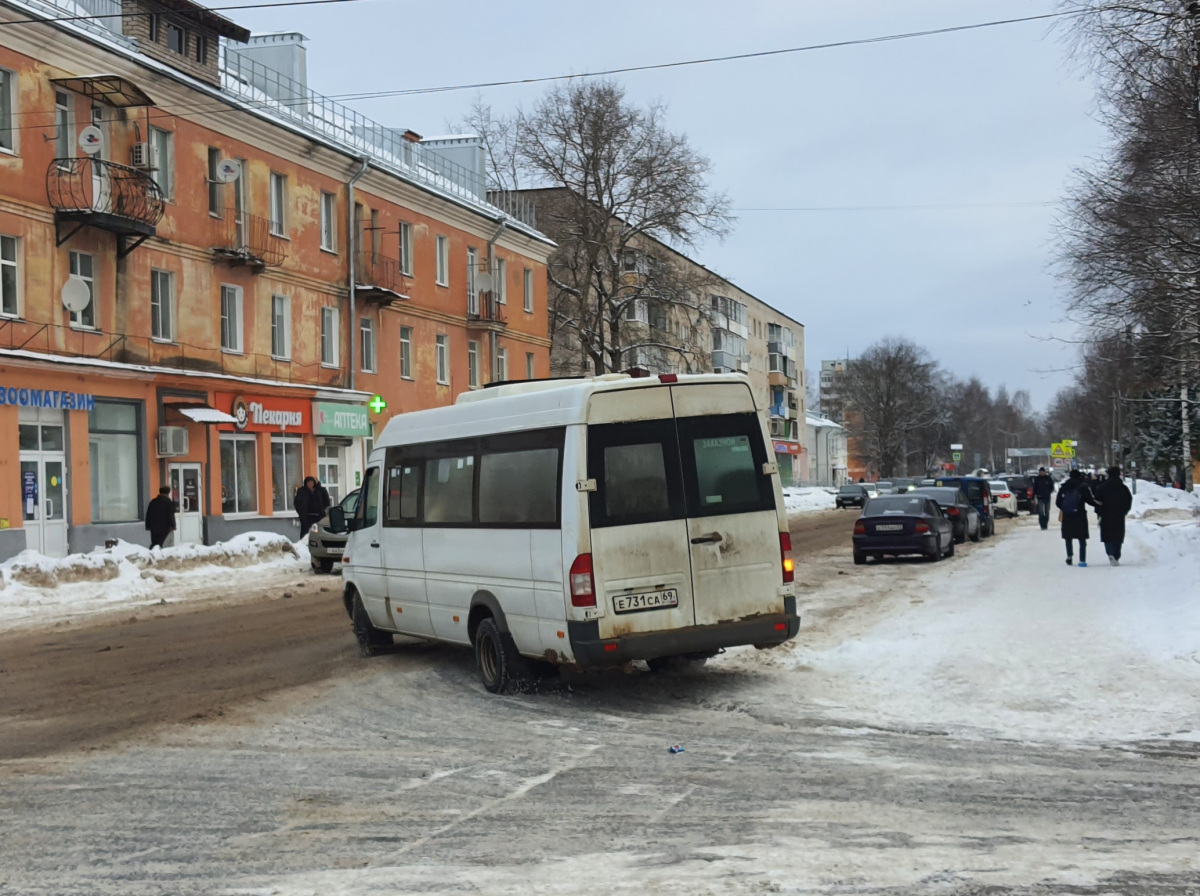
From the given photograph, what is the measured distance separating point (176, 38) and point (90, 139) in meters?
8.49

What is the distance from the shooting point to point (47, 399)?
2625 cm

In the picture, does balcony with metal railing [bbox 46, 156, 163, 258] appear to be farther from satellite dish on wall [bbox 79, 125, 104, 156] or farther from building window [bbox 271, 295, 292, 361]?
building window [bbox 271, 295, 292, 361]

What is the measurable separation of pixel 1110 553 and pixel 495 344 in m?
29.0

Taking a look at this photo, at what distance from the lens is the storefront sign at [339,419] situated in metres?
36.1

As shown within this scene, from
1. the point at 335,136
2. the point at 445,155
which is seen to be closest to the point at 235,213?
the point at 335,136

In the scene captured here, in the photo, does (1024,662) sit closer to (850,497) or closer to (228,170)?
(228,170)

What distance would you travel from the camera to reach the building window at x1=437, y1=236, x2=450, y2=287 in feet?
143

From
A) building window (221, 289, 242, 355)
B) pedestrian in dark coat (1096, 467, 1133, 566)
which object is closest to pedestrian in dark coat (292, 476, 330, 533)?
building window (221, 289, 242, 355)

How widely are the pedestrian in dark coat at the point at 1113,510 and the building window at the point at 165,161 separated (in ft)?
69.8

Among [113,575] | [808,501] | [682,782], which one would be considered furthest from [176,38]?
[808,501]

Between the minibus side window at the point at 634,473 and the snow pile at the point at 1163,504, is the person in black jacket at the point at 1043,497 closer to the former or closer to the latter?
the snow pile at the point at 1163,504

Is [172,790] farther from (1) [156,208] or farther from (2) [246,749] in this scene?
(1) [156,208]

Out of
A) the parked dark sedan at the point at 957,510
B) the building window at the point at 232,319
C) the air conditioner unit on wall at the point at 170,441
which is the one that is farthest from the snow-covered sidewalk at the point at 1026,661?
Answer: the building window at the point at 232,319

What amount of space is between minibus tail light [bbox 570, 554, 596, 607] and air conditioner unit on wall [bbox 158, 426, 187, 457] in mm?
21999
